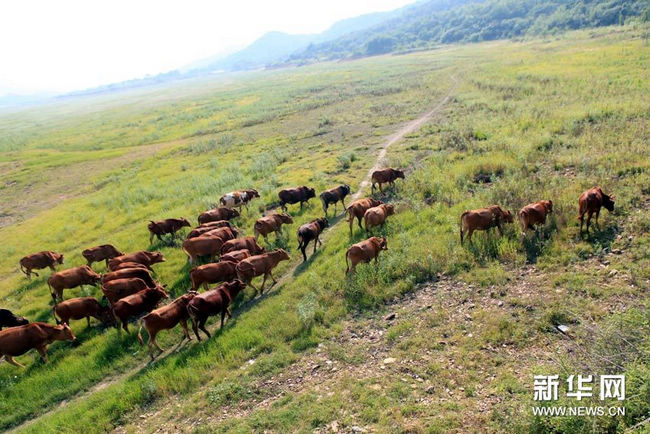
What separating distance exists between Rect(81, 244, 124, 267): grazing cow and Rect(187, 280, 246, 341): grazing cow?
8.04 m

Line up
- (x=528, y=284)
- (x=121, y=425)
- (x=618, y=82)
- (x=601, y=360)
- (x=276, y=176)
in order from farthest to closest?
(x=618, y=82) → (x=276, y=176) → (x=528, y=284) → (x=121, y=425) → (x=601, y=360)

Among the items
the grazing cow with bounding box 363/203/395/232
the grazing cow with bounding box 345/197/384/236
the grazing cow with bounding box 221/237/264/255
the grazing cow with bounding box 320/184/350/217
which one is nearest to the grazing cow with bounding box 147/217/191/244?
the grazing cow with bounding box 221/237/264/255

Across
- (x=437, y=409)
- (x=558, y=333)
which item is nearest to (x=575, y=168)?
(x=558, y=333)

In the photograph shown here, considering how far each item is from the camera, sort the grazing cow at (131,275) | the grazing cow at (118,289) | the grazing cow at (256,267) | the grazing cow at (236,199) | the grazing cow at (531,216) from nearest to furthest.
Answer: the grazing cow at (531,216)
the grazing cow at (118,289)
the grazing cow at (256,267)
the grazing cow at (131,275)
the grazing cow at (236,199)

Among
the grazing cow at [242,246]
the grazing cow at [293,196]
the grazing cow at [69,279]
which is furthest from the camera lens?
the grazing cow at [293,196]

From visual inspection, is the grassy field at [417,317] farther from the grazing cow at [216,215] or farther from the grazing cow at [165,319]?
the grazing cow at [216,215]

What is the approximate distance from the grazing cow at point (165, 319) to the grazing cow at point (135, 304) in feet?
3.63

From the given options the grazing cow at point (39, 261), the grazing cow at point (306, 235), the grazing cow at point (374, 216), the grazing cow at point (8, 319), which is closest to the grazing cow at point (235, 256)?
the grazing cow at point (306, 235)

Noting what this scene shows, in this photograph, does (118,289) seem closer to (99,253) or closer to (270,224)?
(99,253)

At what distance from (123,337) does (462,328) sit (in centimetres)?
966

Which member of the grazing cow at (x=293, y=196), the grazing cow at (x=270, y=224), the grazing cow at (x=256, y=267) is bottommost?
the grazing cow at (x=256, y=267)

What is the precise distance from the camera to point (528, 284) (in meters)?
9.93

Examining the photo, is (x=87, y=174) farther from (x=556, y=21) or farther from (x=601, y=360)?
(x=556, y=21)

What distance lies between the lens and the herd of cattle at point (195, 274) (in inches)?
436
